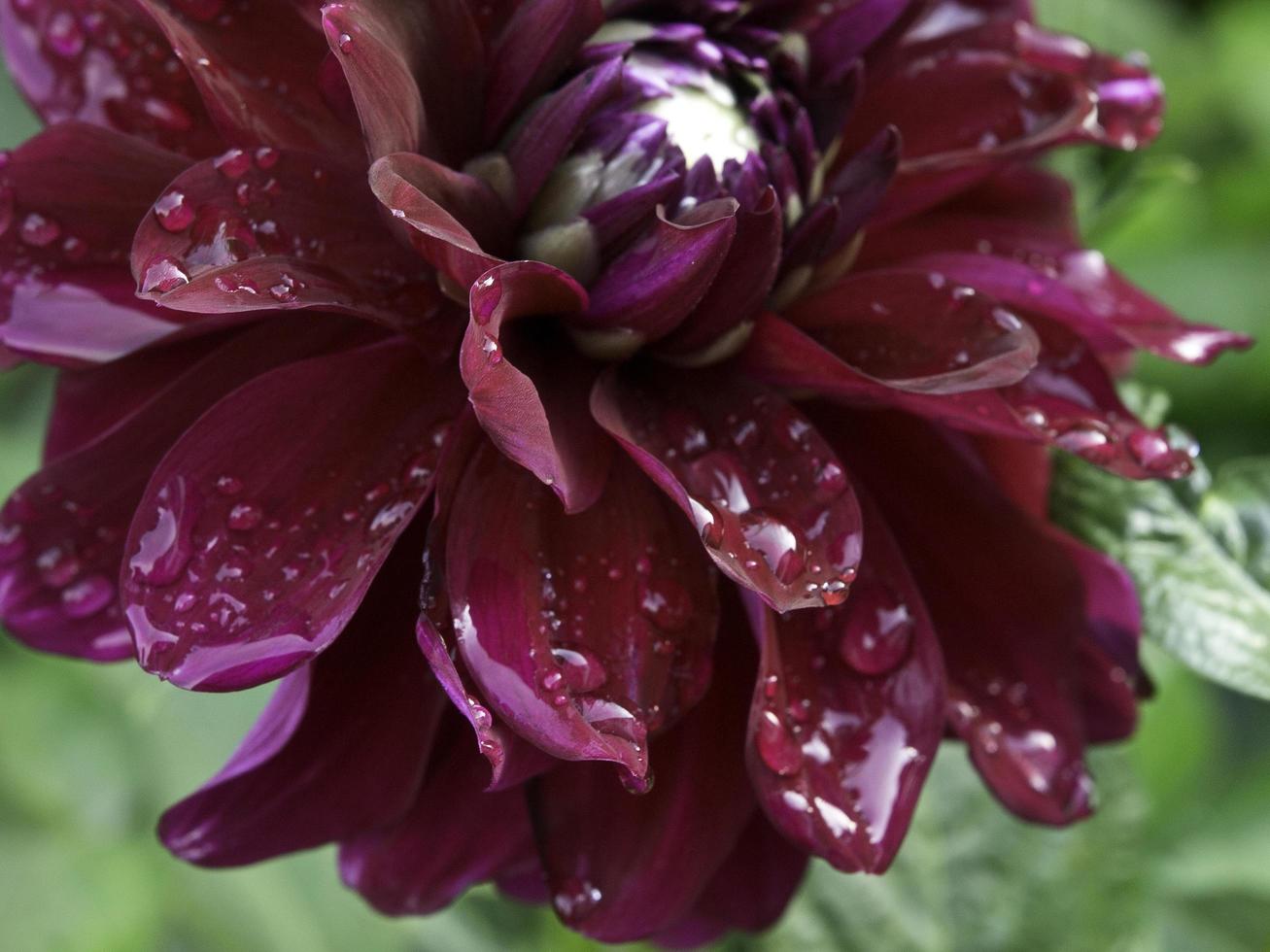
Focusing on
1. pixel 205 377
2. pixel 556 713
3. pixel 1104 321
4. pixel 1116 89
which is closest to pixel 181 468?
pixel 205 377

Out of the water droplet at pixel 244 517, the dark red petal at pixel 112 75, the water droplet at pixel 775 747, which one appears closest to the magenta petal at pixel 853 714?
the water droplet at pixel 775 747

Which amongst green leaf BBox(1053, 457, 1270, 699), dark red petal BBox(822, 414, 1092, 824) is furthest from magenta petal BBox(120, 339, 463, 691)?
green leaf BBox(1053, 457, 1270, 699)

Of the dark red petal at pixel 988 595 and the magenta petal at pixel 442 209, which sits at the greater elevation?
the magenta petal at pixel 442 209

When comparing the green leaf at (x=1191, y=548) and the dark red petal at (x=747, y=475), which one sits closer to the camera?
the dark red petal at (x=747, y=475)

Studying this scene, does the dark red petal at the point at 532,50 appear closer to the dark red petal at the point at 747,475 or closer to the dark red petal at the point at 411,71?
the dark red petal at the point at 411,71

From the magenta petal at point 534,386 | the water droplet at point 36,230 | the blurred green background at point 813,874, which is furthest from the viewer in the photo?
the blurred green background at point 813,874

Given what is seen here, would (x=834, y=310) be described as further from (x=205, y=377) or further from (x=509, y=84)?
(x=205, y=377)
